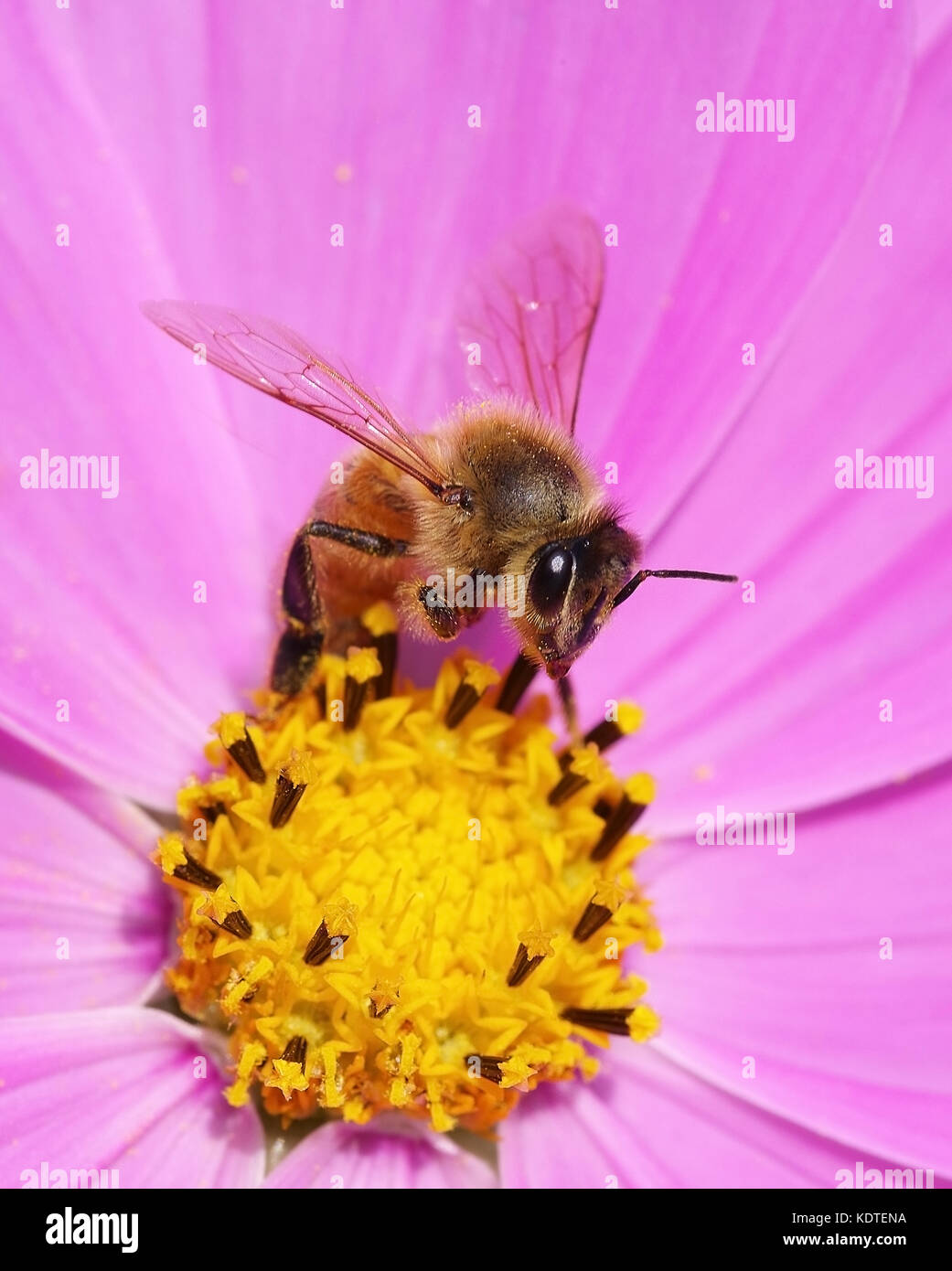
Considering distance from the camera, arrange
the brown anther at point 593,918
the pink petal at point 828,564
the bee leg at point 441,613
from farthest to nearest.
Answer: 1. the pink petal at point 828,564
2. the brown anther at point 593,918
3. the bee leg at point 441,613

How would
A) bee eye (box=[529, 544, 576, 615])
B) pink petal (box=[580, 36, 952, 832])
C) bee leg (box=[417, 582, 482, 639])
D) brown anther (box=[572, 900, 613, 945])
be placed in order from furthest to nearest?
pink petal (box=[580, 36, 952, 832]) < brown anther (box=[572, 900, 613, 945]) < bee leg (box=[417, 582, 482, 639]) < bee eye (box=[529, 544, 576, 615])

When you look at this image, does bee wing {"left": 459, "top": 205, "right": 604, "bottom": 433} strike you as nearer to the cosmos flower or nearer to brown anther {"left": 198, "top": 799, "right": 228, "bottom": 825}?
the cosmos flower

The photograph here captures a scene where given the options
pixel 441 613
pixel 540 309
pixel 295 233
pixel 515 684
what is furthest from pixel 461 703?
pixel 295 233

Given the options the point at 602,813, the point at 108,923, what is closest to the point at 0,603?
the point at 108,923

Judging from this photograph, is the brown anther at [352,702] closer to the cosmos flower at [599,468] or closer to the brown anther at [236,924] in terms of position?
the cosmos flower at [599,468]

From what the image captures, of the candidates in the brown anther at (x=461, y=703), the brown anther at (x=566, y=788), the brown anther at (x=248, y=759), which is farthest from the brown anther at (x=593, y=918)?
the brown anther at (x=248, y=759)

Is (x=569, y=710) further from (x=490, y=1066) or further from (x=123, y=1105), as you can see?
(x=123, y=1105)

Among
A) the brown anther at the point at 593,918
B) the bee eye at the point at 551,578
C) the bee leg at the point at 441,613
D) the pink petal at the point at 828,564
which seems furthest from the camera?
the pink petal at the point at 828,564

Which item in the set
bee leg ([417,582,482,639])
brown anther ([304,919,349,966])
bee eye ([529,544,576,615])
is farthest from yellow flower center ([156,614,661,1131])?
bee eye ([529,544,576,615])
